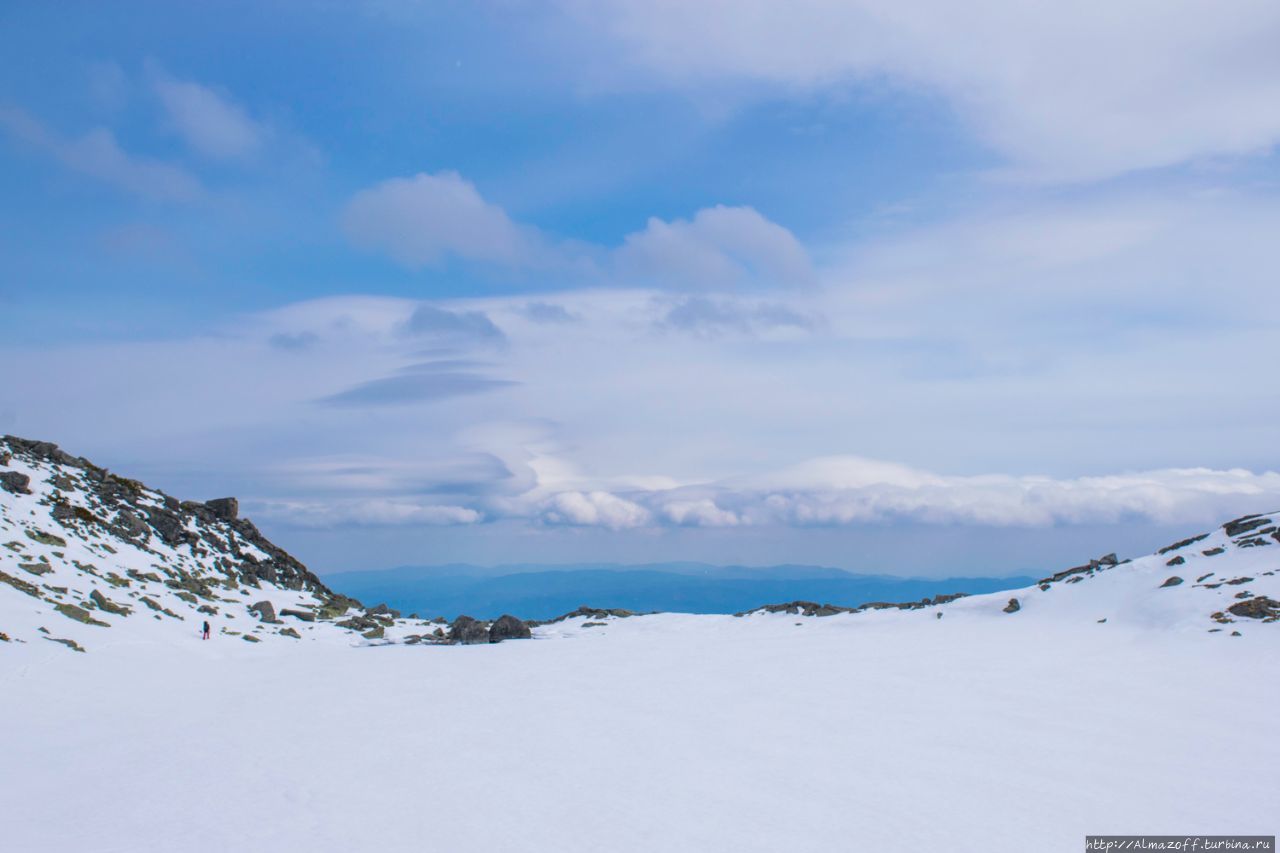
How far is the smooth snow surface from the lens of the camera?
15.1 meters

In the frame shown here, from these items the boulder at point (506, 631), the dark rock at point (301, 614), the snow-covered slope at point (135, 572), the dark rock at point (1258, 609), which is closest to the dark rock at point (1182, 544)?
the dark rock at point (1258, 609)

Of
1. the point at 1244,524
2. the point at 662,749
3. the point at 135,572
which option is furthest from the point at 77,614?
the point at 1244,524

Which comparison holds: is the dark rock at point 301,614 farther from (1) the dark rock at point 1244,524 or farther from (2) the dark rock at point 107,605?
(1) the dark rock at point 1244,524

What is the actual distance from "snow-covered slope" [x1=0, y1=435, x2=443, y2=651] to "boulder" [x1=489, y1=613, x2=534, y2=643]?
6.97 m

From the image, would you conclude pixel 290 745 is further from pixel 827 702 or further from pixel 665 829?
pixel 827 702

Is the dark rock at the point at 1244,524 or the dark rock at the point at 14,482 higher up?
the dark rock at the point at 14,482

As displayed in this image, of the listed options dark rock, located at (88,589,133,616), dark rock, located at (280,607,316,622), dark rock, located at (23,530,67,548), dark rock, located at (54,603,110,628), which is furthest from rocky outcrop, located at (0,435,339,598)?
dark rock, located at (54,603,110,628)

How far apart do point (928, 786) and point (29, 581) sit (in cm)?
4484

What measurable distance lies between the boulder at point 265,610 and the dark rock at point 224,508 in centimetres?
1977

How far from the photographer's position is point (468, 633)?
49.0m

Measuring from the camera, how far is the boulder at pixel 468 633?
48531mm

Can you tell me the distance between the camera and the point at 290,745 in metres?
22.0

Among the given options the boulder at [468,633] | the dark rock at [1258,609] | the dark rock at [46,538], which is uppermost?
the dark rock at [46,538]

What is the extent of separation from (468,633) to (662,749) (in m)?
31.1
